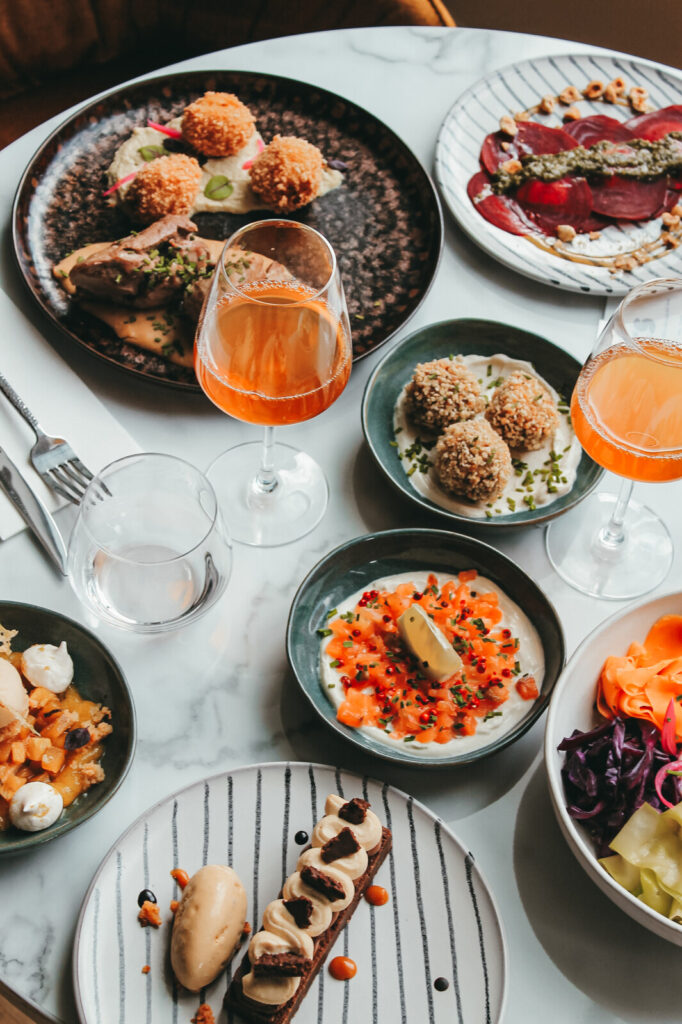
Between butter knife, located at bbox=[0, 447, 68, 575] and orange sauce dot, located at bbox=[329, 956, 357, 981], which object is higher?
butter knife, located at bbox=[0, 447, 68, 575]

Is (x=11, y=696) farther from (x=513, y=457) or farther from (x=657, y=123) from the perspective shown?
(x=657, y=123)

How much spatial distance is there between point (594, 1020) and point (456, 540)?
66 cm

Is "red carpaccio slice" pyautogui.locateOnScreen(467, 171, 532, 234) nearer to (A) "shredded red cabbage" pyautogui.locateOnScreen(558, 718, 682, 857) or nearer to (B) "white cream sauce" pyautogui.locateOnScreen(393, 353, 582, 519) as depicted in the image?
(B) "white cream sauce" pyautogui.locateOnScreen(393, 353, 582, 519)

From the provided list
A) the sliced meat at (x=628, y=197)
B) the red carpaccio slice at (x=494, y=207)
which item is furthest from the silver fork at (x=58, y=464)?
the sliced meat at (x=628, y=197)

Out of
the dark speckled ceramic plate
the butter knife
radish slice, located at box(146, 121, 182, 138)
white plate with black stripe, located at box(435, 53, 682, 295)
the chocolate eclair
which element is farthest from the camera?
radish slice, located at box(146, 121, 182, 138)

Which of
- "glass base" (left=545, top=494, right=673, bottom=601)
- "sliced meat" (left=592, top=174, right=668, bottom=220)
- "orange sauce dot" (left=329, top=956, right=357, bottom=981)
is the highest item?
"sliced meat" (left=592, top=174, right=668, bottom=220)

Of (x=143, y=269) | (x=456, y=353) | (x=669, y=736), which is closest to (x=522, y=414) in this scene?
(x=456, y=353)

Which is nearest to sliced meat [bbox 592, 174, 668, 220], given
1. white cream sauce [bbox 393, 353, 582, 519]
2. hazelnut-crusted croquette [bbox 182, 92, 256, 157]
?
white cream sauce [bbox 393, 353, 582, 519]

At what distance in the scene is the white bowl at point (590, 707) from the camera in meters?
1.08

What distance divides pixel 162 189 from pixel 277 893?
49.9 inches

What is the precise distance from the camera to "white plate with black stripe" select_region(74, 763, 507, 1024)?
1.08 m

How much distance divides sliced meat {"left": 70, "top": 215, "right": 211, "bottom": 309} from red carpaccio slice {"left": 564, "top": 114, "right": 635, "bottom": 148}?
2.98ft

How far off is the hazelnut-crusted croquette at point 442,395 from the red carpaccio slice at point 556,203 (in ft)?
1.71

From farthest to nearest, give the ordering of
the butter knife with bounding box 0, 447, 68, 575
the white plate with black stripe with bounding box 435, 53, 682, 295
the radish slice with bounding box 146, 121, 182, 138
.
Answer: the radish slice with bounding box 146, 121, 182, 138 < the white plate with black stripe with bounding box 435, 53, 682, 295 < the butter knife with bounding box 0, 447, 68, 575
